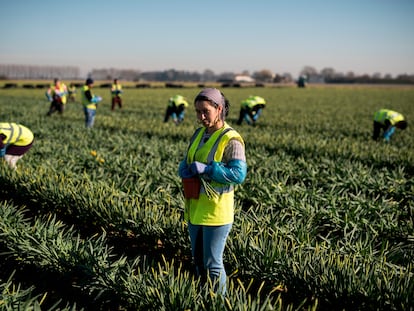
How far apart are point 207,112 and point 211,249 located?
3.33 feet

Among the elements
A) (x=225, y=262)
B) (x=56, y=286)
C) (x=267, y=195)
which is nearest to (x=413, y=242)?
(x=267, y=195)

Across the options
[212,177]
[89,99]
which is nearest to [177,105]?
[89,99]

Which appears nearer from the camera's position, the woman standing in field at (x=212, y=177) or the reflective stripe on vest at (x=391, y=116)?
the woman standing in field at (x=212, y=177)

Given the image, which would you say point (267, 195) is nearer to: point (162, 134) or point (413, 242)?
point (413, 242)

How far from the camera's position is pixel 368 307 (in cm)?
261

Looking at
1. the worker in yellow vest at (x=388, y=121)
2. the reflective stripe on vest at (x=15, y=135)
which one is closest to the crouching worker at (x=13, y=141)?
the reflective stripe on vest at (x=15, y=135)

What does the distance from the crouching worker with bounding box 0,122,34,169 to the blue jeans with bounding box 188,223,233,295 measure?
3.54 m

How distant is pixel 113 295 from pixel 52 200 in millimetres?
2329

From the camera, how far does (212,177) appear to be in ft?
7.79

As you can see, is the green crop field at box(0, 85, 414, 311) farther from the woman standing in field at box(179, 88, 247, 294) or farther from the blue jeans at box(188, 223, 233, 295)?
the woman standing in field at box(179, 88, 247, 294)

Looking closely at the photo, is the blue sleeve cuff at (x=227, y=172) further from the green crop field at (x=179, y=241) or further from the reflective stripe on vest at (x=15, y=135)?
the reflective stripe on vest at (x=15, y=135)

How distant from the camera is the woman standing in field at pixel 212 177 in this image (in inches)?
94.6

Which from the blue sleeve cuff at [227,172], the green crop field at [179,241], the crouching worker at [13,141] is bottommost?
the green crop field at [179,241]

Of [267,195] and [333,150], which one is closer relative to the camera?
[267,195]
